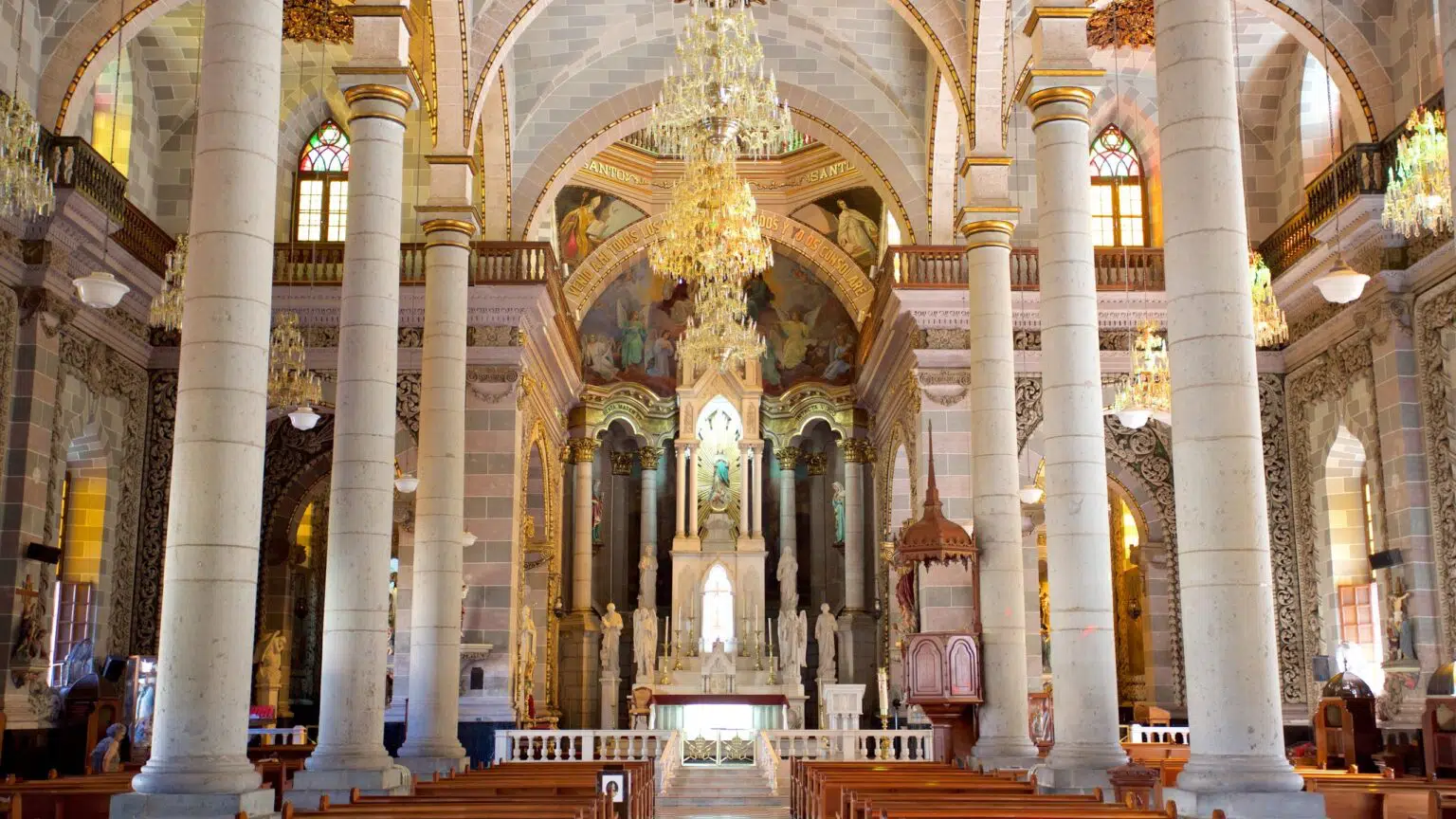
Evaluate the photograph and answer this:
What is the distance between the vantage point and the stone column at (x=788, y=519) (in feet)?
98.6

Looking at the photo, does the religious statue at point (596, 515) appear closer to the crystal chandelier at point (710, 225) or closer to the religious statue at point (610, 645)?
the religious statue at point (610, 645)

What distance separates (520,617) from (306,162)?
836 centimetres

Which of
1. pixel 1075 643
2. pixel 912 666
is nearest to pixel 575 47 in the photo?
pixel 912 666

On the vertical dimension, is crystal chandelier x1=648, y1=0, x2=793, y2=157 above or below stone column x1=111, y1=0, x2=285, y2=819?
above

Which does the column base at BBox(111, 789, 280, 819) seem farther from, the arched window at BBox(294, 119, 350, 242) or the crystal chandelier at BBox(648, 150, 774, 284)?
the arched window at BBox(294, 119, 350, 242)

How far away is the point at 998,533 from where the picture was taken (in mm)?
15531

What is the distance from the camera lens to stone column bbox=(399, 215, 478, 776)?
1505 centimetres

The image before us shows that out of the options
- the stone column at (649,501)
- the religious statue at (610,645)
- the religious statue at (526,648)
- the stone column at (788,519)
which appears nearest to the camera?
the religious statue at (526,648)

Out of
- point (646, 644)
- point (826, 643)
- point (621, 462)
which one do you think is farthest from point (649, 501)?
point (826, 643)

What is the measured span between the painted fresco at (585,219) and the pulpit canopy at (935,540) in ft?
45.4

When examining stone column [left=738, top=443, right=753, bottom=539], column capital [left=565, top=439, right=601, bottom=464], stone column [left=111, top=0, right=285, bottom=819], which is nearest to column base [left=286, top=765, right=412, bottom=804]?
stone column [left=111, top=0, right=285, bottom=819]

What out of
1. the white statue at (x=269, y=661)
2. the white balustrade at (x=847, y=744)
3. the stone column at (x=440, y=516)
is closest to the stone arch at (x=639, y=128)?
the stone column at (x=440, y=516)

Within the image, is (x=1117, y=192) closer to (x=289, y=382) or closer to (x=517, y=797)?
(x=289, y=382)

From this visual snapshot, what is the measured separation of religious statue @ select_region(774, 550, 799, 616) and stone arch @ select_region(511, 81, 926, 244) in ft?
31.2
